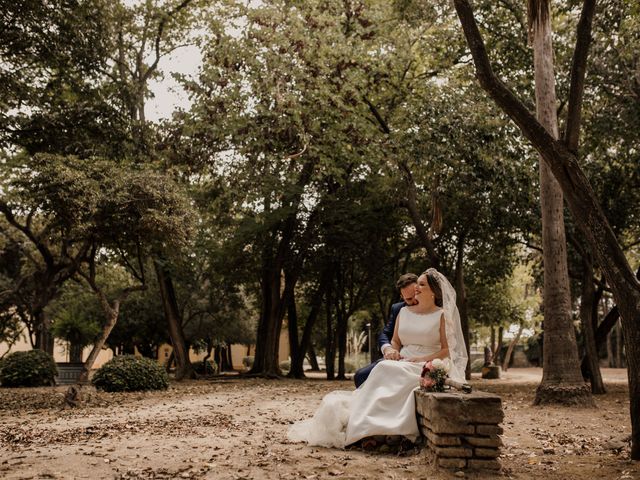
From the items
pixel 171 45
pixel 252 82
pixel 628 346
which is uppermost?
pixel 171 45

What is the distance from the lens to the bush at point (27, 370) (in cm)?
2061

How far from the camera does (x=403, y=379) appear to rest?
716cm

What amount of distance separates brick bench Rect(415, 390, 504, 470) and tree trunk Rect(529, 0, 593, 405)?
24.2 ft

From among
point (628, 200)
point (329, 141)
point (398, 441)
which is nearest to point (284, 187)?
point (329, 141)

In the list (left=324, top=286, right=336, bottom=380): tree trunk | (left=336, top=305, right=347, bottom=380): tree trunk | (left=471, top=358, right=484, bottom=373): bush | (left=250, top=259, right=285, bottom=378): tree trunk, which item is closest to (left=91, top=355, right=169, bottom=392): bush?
(left=250, top=259, right=285, bottom=378): tree trunk

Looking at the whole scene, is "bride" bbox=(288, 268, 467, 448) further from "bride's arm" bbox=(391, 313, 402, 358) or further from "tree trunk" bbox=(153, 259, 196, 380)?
"tree trunk" bbox=(153, 259, 196, 380)

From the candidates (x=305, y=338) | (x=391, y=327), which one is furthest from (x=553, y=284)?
(x=305, y=338)

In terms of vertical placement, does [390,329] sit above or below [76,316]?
below

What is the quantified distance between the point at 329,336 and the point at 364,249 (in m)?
4.89

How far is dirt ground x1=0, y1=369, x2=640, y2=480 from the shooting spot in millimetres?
6145

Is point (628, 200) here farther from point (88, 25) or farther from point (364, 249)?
point (88, 25)

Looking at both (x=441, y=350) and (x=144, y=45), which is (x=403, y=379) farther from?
(x=144, y=45)

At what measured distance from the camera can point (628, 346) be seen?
6.61 m

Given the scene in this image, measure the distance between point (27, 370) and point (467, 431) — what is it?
18430 mm
